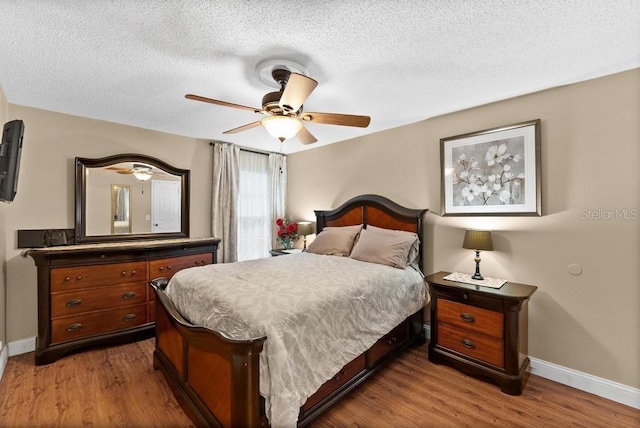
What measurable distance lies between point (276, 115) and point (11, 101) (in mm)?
2790

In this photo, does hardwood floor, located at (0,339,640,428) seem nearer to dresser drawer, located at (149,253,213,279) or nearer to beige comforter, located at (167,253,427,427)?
beige comforter, located at (167,253,427,427)

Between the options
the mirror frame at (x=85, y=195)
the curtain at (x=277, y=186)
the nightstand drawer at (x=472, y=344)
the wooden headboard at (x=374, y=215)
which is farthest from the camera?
the curtain at (x=277, y=186)

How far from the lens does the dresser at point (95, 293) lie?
267 cm

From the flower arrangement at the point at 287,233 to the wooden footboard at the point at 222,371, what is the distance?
218cm

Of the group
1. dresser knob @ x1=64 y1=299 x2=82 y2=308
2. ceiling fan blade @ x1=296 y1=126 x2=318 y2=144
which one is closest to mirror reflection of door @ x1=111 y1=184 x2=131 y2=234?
dresser knob @ x1=64 y1=299 x2=82 y2=308

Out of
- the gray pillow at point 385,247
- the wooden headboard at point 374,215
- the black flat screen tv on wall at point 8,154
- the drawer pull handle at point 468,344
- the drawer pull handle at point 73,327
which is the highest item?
the black flat screen tv on wall at point 8,154

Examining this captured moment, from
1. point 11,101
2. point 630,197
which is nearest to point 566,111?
point 630,197

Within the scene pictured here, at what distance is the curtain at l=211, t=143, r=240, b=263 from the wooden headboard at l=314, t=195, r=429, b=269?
131 cm

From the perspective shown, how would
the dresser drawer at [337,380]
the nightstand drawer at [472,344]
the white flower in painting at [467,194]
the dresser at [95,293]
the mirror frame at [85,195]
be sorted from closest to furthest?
the dresser drawer at [337,380] → the nightstand drawer at [472,344] → the dresser at [95,293] → the white flower in painting at [467,194] → the mirror frame at [85,195]

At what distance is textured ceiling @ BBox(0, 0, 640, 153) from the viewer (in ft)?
5.14

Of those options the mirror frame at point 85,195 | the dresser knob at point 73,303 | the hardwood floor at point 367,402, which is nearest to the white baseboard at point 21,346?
the hardwood floor at point 367,402

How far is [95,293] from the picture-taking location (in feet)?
9.57

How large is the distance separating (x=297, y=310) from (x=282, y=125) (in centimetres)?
137

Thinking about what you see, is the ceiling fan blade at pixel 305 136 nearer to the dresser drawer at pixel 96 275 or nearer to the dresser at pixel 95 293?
the dresser at pixel 95 293
